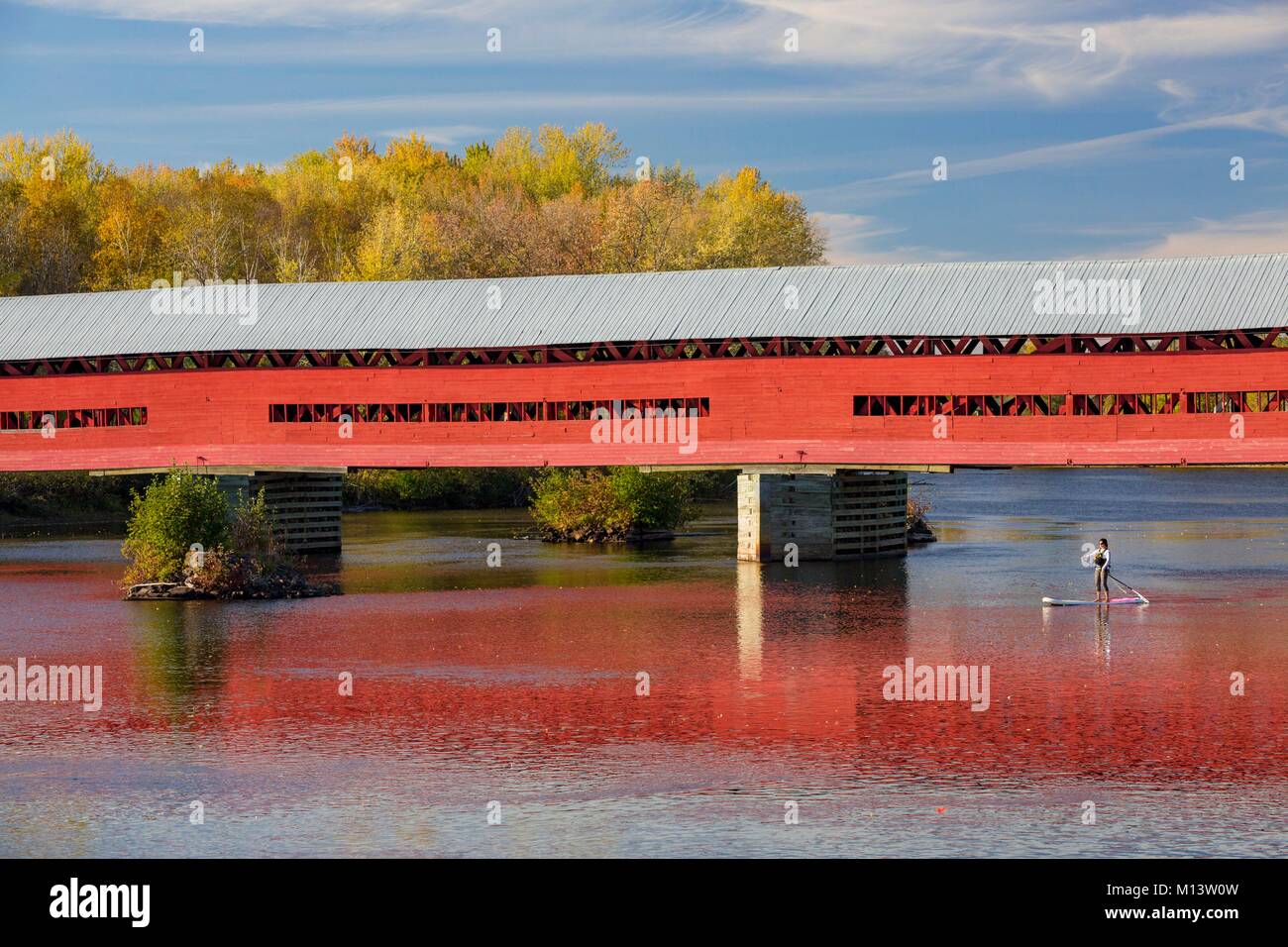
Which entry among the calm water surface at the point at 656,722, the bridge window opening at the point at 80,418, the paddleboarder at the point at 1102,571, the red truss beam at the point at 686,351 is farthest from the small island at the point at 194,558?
the paddleboarder at the point at 1102,571

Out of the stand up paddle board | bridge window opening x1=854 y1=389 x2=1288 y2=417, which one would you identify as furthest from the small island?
the stand up paddle board

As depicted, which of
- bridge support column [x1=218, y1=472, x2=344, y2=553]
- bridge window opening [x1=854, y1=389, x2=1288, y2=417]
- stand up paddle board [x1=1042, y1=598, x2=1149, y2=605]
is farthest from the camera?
bridge support column [x1=218, y1=472, x2=344, y2=553]

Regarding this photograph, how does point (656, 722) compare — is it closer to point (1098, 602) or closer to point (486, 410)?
point (1098, 602)

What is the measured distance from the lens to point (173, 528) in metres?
31.4

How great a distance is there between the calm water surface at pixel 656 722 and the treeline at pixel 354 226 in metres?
34.1

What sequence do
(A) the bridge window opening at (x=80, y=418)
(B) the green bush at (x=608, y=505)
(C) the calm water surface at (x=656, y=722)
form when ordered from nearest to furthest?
(C) the calm water surface at (x=656, y=722) < (A) the bridge window opening at (x=80, y=418) < (B) the green bush at (x=608, y=505)

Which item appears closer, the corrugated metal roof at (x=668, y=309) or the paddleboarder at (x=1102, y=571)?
the paddleboarder at (x=1102, y=571)

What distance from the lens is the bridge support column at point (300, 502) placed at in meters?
39.8

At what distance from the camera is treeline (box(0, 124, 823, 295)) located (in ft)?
218

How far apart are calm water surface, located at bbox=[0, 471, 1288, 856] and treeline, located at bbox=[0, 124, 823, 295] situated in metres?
34.1

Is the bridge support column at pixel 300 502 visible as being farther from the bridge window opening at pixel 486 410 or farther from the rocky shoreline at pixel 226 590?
the rocky shoreline at pixel 226 590

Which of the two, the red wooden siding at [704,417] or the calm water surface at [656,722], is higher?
the red wooden siding at [704,417]

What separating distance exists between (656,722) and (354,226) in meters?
65.3

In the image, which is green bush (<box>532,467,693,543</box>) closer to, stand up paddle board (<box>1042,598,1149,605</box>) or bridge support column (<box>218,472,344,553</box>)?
bridge support column (<box>218,472,344,553</box>)
